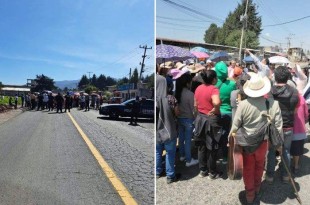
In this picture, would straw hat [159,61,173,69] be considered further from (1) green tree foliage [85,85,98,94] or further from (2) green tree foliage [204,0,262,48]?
(1) green tree foliage [85,85,98,94]

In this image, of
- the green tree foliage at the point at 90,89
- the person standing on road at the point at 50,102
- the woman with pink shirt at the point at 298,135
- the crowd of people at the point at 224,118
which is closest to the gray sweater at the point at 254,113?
the crowd of people at the point at 224,118

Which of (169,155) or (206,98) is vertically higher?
(206,98)

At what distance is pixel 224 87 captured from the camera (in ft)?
11.9

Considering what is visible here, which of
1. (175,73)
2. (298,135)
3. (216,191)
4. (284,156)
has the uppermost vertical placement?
(175,73)

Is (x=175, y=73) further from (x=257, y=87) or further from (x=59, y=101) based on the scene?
(x=59, y=101)

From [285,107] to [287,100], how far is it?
81 mm

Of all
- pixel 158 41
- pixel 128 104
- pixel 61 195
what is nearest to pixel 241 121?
pixel 158 41

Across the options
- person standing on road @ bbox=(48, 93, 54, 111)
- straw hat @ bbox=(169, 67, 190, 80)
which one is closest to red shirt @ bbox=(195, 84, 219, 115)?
straw hat @ bbox=(169, 67, 190, 80)

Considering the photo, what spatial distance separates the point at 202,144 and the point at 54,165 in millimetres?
2250

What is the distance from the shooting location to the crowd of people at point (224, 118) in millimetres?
2837

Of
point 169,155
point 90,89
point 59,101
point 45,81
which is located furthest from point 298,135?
point 90,89

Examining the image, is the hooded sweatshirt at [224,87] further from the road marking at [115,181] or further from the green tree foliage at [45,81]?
the green tree foliage at [45,81]

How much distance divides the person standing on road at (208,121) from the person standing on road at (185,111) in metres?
0.09

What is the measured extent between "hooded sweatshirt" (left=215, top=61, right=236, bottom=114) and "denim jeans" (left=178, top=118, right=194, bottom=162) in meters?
0.48
